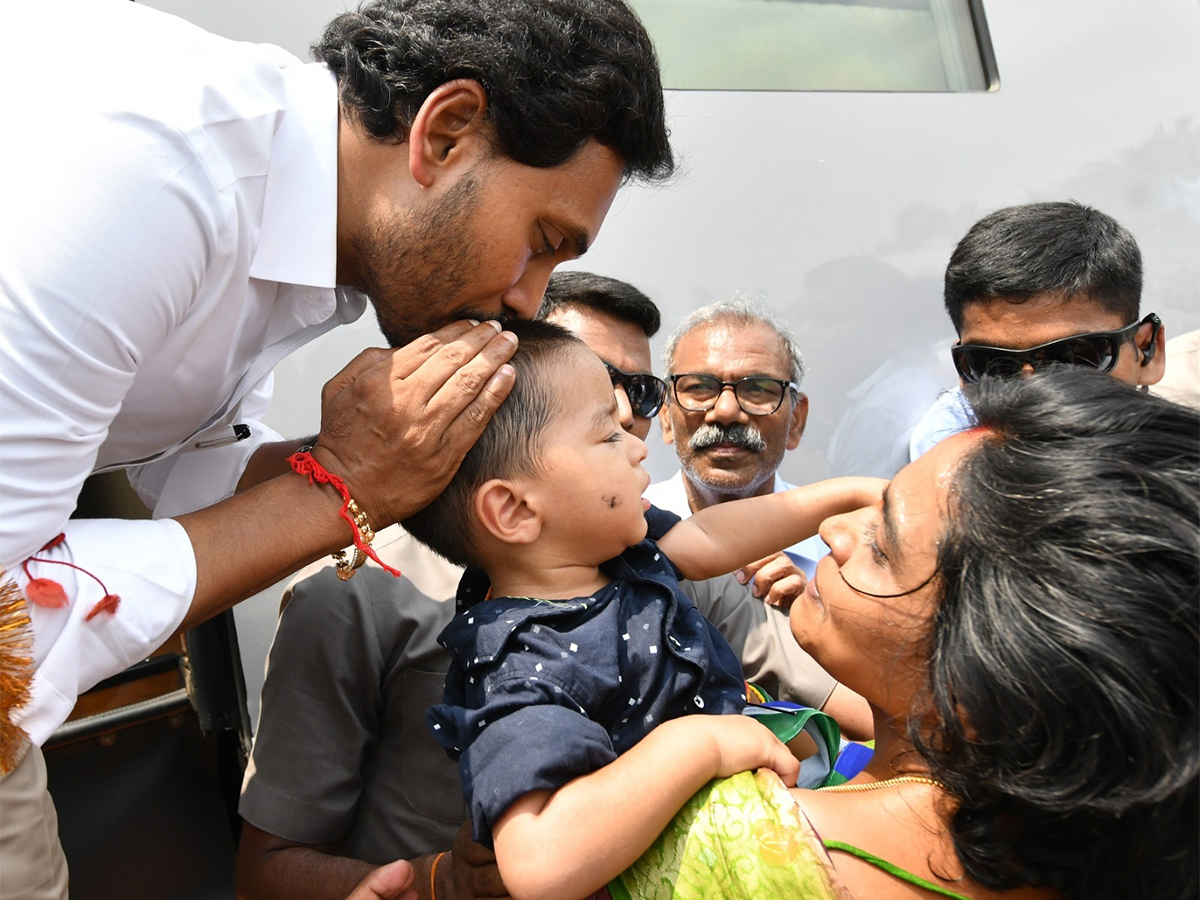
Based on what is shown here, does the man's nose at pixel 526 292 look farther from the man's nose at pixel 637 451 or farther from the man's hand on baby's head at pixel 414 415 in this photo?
the man's nose at pixel 637 451

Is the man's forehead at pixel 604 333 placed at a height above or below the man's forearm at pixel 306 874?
above

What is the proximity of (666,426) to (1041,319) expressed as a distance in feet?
4.22

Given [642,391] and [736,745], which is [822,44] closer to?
[642,391]

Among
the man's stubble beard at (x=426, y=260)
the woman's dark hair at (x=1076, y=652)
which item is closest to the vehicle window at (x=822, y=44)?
the man's stubble beard at (x=426, y=260)

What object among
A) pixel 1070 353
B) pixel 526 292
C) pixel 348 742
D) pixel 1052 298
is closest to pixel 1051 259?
pixel 1052 298

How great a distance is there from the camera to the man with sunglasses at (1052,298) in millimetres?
2607

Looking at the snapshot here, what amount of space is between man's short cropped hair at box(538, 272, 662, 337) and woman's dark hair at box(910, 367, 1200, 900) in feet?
5.42

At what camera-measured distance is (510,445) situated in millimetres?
1533

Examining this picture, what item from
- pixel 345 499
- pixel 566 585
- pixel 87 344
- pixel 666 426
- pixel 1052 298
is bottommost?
pixel 666 426

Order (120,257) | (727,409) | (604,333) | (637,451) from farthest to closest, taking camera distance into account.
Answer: (727,409), (604,333), (637,451), (120,257)

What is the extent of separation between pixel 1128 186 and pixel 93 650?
13.0 feet

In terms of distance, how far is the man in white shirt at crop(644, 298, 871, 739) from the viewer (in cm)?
301

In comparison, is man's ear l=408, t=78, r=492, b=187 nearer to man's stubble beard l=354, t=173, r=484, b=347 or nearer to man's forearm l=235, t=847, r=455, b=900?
man's stubble beard l=354, t=173, r=484, b=347

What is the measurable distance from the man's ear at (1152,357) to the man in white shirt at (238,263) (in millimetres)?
1739
